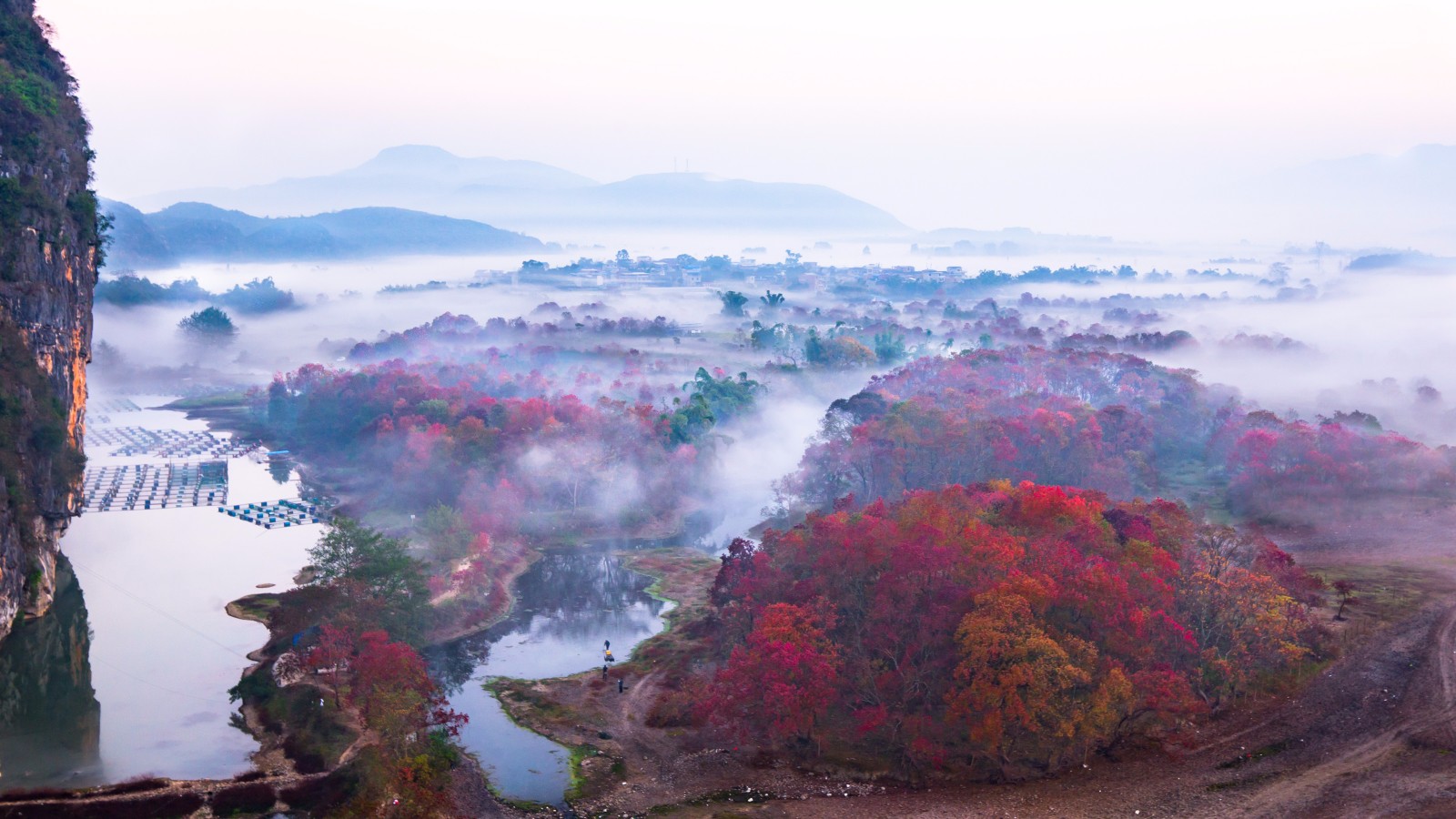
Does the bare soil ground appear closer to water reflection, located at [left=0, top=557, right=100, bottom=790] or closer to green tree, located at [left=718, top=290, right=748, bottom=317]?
water reflection, located at [left=0, top=557, right=100, bottom=790]

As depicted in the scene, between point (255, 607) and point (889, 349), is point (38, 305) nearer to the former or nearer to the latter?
point (255, 607)

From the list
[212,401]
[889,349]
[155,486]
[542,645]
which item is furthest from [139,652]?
[889,349]

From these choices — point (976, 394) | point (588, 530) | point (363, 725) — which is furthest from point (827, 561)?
point (976, 394)

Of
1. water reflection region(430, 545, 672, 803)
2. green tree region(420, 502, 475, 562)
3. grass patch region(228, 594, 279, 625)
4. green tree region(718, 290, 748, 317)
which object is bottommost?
water reflection region(430, 545, 672, 803)

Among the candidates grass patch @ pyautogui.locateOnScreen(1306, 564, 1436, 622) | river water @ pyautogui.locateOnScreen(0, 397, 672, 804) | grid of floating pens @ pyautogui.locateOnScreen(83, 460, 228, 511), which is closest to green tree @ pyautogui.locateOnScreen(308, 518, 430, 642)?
river water @ pyautogui.locateOnScreen(0, 397, 672, 804)

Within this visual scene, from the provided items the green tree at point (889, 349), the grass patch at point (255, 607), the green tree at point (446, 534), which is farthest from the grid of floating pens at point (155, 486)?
the green tree at point (889, 349)

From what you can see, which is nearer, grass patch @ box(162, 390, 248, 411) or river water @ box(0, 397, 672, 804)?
river water @ box(0, 397, 672, 804)

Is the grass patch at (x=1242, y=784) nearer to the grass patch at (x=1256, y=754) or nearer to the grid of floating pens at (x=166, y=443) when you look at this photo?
the grass patch at (x=1256, y=754)
